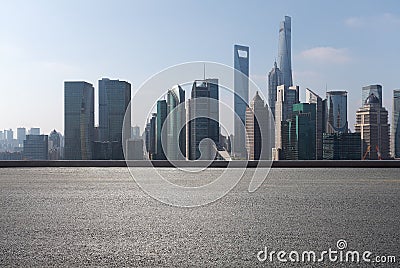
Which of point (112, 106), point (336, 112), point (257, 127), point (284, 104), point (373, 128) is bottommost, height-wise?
point (257, 127)

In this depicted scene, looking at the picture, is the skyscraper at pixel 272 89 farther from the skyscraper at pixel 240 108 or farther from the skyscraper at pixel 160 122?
the skyscraper at pixel 160 122

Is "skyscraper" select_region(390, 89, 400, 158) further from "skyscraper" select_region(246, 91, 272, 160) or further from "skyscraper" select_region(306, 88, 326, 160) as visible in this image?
"skyscraper" select_region(246, 91, 272, 160)

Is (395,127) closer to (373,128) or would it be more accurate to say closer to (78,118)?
(373,128)

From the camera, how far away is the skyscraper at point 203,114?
7488 mm

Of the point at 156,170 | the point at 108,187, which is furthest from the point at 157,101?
the point at 156,170

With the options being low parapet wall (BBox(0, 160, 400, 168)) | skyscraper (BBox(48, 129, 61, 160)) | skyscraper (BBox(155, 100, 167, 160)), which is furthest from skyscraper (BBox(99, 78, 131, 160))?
skyscraper (BBox(155, 100, 167, 160))

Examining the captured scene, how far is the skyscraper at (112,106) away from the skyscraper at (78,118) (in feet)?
2.59

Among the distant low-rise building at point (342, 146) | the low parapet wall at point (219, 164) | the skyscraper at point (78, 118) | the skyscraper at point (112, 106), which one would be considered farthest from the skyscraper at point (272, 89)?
the skyscraper at point (78, 118)

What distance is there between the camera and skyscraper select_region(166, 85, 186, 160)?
24.4ft

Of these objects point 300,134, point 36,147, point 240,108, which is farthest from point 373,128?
point 240,108

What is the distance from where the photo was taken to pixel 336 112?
906 inches

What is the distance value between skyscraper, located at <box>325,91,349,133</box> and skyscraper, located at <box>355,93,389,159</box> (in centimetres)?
64

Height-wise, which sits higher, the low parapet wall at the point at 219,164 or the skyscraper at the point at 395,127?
the skyscraper at the point at 395,127

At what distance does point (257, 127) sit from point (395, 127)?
13.8 m
